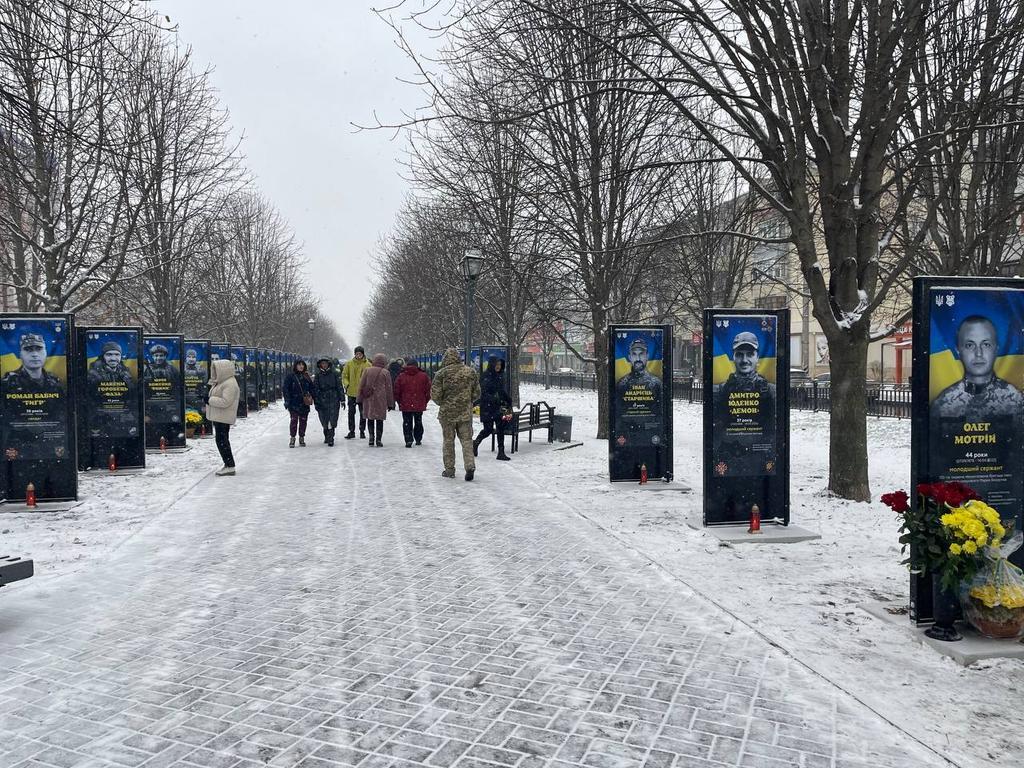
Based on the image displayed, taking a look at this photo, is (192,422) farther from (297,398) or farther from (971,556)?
(971,556)

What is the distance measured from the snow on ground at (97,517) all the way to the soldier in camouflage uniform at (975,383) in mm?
6866

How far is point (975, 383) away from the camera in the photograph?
189 inches

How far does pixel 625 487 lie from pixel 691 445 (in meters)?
5.98

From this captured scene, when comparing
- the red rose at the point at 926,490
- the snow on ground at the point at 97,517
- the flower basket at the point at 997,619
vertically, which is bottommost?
the snow on ground at the point at 97,517

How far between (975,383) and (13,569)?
21.1 feet

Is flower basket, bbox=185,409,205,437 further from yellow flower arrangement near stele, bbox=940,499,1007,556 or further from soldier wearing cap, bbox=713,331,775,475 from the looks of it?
yellow flower arrangement near stele, bbox=940,499,1007,556

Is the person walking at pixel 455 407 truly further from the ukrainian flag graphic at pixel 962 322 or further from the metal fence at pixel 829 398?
the metal fence at pixel 829 398

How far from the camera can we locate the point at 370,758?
3.28 metres

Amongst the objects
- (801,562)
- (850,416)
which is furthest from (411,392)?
(801,562)

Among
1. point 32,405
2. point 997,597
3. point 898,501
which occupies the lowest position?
point 997,597

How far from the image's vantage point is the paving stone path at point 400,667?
337 centimetres

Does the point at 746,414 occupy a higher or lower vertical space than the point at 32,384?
lower

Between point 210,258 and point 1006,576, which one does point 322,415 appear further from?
point 210,258

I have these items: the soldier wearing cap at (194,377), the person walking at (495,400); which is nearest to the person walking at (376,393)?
the person walking at (495,400)
